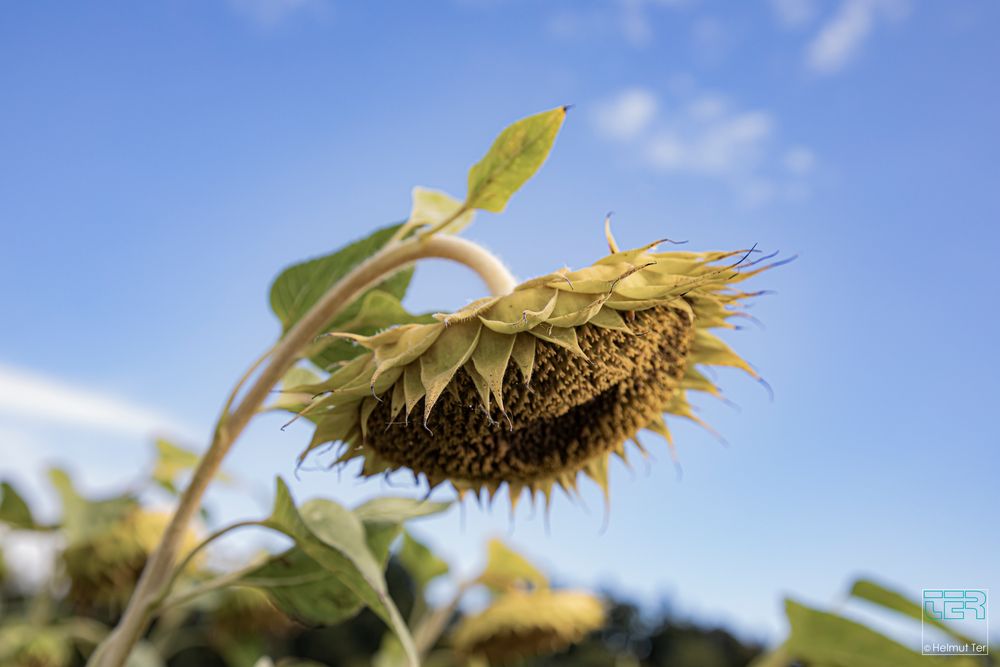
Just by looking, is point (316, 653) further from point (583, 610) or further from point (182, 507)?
point (182, 507)

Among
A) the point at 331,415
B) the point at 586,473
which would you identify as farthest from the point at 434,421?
the point at 586,473

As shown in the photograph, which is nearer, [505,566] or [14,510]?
[14,510]

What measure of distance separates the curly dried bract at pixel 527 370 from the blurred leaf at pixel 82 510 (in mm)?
2164

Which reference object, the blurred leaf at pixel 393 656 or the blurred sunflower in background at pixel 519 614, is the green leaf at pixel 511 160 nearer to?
the blurred sunflower in background at pixel 519 614

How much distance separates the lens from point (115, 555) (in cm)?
356

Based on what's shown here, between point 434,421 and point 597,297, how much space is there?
1.14ft

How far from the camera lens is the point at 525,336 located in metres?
1.42

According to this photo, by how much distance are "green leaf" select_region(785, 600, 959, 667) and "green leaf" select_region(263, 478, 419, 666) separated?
3.63 ft

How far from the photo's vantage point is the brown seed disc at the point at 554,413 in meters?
1.44

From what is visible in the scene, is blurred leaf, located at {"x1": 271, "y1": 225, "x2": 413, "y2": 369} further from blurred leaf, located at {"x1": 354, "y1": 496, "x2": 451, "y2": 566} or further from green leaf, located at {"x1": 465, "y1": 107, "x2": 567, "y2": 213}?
blurred leaf, located at {"x1": 354, "y1": 496, "x2": 451, "y2": 566}

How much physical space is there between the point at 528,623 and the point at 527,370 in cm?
227

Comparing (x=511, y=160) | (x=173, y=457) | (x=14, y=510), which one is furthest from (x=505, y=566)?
(x=511, y=160)

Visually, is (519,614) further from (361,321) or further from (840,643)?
(361,321)

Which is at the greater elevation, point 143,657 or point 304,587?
point 304,587
